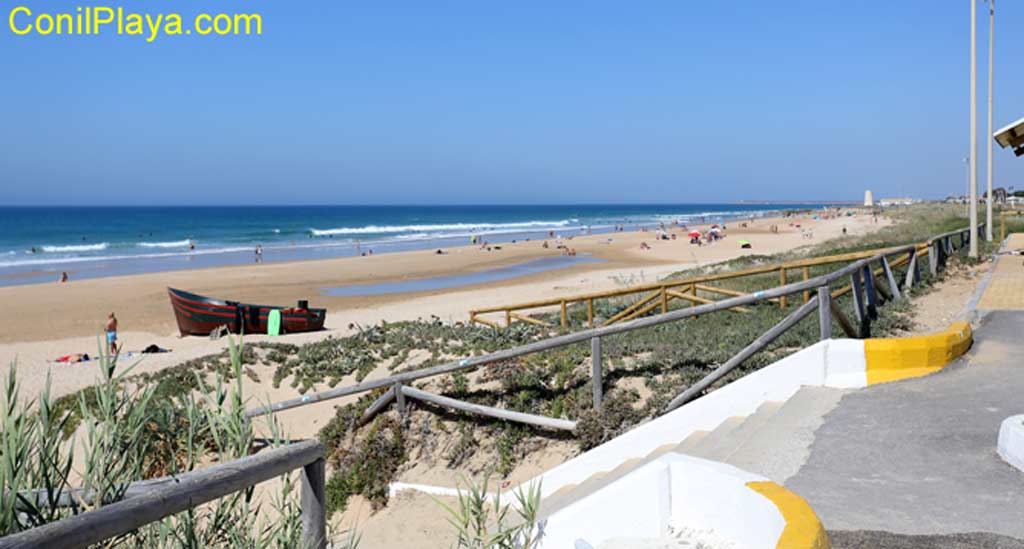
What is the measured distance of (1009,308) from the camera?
32.3 ft

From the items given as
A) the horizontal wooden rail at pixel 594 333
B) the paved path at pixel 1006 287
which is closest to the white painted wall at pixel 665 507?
the horizontal wooden rail at pixel 594 333

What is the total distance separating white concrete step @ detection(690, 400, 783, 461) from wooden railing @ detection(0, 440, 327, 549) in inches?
128

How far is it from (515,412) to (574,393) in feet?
2.25

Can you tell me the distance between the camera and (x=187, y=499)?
2.06 meters

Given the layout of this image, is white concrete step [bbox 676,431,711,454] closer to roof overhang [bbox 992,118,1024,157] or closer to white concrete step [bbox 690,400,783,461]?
white concrete step [bbox 690,400,783,461]

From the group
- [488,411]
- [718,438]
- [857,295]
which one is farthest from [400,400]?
[857,295]

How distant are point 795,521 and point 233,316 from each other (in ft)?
63.4

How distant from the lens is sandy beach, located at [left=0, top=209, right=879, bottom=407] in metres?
20.1

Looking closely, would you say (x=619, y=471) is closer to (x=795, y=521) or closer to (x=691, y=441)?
(x=691, y=441)

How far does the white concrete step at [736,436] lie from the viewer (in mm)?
5336

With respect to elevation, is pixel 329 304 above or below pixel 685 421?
below

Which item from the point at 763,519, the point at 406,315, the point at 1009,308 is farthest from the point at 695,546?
the point at 406,315

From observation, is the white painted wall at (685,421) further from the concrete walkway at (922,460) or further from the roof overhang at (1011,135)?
the roof overhang at (1011,135)

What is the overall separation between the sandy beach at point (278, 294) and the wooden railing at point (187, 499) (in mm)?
11773
